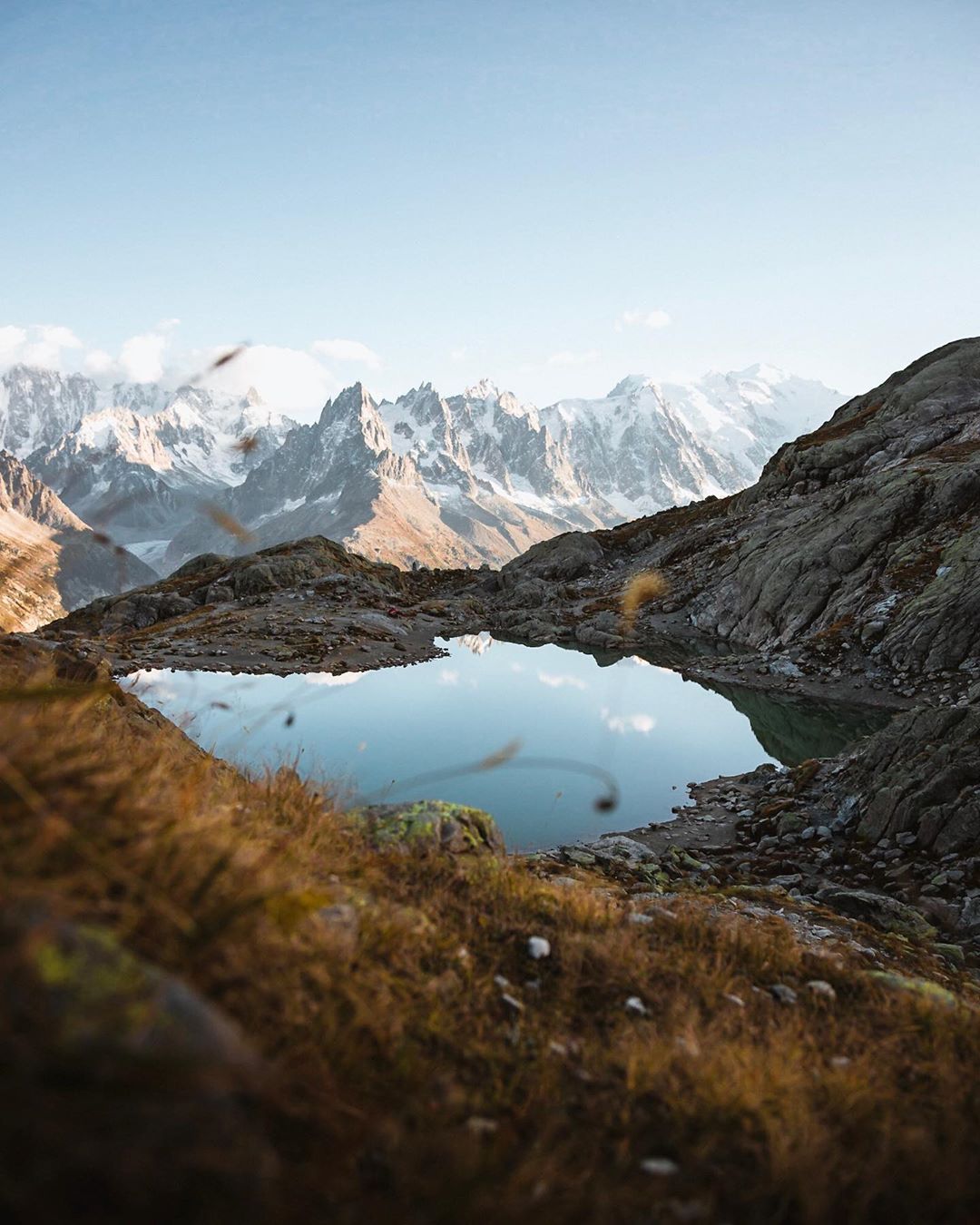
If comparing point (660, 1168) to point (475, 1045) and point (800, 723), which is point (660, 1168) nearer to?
point (475, 1045)

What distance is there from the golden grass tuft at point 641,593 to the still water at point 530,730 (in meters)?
19.4

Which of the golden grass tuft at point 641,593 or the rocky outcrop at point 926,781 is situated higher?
the golden grass tuft at point 641,593

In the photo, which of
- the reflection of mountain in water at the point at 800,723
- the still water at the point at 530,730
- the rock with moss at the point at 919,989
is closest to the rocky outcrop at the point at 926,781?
the still water at the point at 530,730

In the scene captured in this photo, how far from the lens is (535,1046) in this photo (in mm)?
3580

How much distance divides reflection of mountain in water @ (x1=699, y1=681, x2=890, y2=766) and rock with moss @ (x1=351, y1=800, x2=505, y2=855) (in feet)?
65.3

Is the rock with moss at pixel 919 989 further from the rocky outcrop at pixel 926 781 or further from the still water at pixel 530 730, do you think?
the rocky outcrop at pixel 926 781

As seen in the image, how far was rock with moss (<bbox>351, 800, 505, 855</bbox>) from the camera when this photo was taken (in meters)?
6.18

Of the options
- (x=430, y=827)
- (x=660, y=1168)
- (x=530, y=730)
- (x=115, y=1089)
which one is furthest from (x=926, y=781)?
(x=115, y=1089)

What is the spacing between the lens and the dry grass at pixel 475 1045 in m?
2.40

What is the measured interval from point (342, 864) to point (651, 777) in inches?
686

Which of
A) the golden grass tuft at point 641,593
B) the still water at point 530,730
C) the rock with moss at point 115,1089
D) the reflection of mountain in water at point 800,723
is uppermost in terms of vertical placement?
the golden grass tuft at point 641,593

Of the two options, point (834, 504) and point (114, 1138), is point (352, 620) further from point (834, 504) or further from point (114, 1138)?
point (114, 1138)

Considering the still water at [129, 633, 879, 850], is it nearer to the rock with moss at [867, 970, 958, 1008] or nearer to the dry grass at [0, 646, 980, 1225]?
the rock with moss at [867, 970, 958, 1008]

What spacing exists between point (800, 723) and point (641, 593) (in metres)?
34.4
